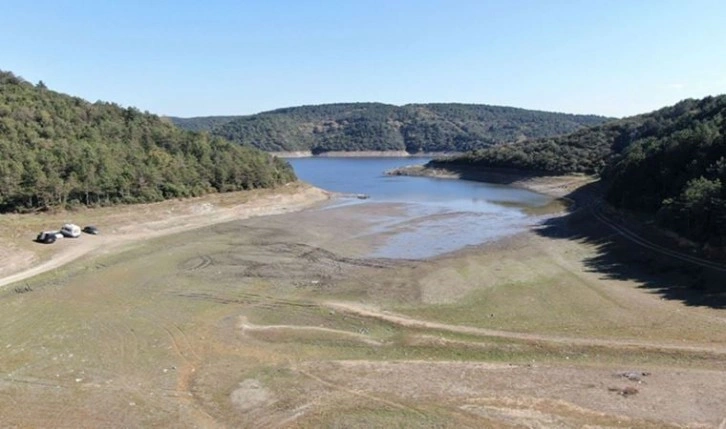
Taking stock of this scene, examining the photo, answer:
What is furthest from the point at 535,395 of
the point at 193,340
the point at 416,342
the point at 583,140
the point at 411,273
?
the point at 583,140

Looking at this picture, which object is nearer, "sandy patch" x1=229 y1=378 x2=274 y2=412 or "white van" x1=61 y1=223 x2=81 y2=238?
"sandy patch" x1=229 y1=378 x2=274 y2=412

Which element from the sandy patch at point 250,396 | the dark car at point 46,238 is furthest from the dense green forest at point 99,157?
the sandy patch at point 250,396

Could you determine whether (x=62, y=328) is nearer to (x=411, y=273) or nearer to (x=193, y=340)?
(x=193, y=340)

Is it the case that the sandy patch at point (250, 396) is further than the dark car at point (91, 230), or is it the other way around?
the dark car at point (91, 230)

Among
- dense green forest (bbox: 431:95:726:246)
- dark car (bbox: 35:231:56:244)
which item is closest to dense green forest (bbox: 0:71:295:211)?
dark car (bbox: 35:231:56:244)

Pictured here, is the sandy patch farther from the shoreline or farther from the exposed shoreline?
the exposed shoreline

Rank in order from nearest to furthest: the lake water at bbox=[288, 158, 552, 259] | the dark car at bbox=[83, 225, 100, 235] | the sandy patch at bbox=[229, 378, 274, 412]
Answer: the sandy patch at bbox=[229, 378, 274, 412] → the lake water at bbox=[288, 158, 552, 259] → the dark car at bbox=[83, 225, 100, 235]

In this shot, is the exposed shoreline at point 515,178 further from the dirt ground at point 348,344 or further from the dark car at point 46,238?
the dark car at point 46,238
